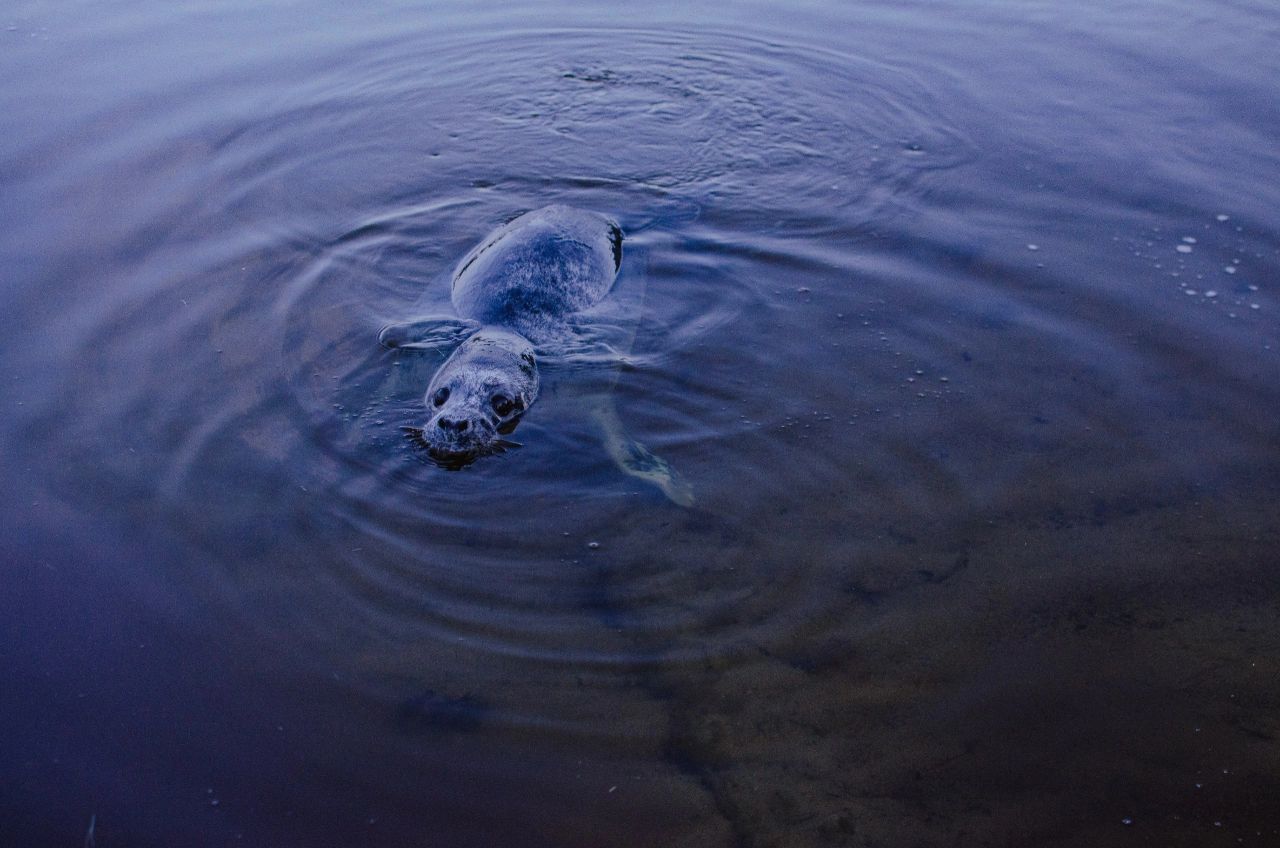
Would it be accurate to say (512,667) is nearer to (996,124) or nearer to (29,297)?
(29,297)

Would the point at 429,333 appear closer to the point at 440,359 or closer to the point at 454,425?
the point at 440,359

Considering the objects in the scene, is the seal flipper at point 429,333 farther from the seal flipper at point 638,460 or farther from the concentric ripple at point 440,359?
the seal flipper at point 638,460

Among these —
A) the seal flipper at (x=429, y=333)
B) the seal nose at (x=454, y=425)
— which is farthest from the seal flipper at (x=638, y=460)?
the seal flipper at (x=429, y=333)

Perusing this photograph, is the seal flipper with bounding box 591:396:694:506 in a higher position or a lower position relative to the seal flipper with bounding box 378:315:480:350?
lower

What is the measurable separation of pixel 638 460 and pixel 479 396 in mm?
1022

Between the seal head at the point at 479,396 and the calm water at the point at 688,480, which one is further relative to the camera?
the seal head at the point at 479,396

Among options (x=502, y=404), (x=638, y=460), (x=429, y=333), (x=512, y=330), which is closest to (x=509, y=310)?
(x=512, y=330)

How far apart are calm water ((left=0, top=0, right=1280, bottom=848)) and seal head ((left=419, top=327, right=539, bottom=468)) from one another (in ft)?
0.51

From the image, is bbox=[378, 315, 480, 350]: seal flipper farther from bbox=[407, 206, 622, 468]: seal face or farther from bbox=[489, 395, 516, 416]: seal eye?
bbox=[489, 395, 516, 416]: seal eye

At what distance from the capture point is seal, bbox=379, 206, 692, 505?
519 cm

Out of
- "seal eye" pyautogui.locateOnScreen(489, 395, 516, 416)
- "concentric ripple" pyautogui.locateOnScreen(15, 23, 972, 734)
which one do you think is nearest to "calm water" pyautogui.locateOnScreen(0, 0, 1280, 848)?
"concentric ripple" pyautogui.locateOnScreen(15, 23, 972, 734)

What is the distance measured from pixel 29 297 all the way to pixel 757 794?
537 cm

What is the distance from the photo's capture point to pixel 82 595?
4.12 meters

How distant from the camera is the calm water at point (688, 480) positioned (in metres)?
3.38
